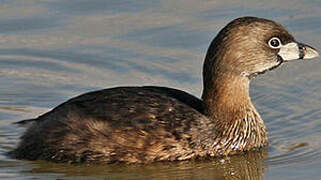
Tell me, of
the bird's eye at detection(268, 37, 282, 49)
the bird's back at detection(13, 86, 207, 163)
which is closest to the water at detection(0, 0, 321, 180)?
the bird's back at detection(13, 86, 207, 163)

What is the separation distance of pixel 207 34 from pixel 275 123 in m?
2.63

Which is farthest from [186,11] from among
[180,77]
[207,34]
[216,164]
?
[216,164]

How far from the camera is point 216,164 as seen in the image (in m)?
11.9

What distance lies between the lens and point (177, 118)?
1184 cm

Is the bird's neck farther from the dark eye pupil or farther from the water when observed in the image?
the dark eye pupil

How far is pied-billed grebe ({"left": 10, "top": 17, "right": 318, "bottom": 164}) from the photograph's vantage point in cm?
1171

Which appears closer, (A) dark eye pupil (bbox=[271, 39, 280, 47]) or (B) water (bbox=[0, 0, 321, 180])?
(B) water (bbox=[0, 0, 321, 180])

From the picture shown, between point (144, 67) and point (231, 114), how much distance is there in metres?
2.62

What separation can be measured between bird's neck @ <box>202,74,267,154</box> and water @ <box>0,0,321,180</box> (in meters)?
0.18

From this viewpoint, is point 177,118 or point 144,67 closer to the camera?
point 177,118

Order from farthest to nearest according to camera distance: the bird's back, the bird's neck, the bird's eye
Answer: the bird's eye → the bird's neck → the bird's back

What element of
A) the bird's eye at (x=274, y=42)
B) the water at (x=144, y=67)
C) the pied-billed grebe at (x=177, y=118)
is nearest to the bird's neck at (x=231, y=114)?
the pied-billed grebe at (x=177, y=118)

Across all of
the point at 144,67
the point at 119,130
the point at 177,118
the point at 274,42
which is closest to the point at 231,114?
the point at 177,118

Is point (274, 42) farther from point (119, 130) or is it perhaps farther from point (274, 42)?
point (119, 130)
